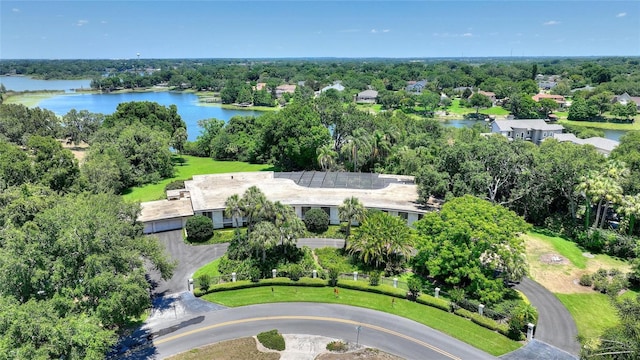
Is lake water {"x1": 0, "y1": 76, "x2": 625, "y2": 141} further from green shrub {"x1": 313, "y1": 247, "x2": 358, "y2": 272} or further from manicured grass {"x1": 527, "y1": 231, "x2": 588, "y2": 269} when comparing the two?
manicured grass {"x1": 527, "y1": 231, "x2": 588, "y2": 269}

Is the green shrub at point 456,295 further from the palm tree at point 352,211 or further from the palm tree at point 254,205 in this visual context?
the palm tree at point 254,205

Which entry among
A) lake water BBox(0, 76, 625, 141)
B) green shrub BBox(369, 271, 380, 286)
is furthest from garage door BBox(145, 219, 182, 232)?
lake water BBox(0, 76, 625, 141)

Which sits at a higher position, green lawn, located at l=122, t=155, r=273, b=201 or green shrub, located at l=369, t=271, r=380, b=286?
green lawn, located at l=122, t=155, r=273, b=201

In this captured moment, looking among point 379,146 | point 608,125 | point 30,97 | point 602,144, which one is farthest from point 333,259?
point 30,97

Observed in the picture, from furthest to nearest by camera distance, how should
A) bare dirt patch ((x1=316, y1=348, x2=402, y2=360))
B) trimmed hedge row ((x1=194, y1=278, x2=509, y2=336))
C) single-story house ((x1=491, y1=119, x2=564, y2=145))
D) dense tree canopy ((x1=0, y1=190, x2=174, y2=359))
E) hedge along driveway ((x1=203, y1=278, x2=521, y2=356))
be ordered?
single-story house ((x1=491, y1=119, x2=564, y2=145)), trimmed hedge row ((x1=194, y1=278, x2=509, y2=336)), hedge along driveway ((x1=203, y1=278, x2=521, y2=356)), bare dirt patch ((x1=316, y1=348, x2=402, y2=360)), dense tree canopy ((x1=0, y1=190, x2=174, y2=359))

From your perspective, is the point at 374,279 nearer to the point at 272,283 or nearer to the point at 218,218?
the point at 272,283
